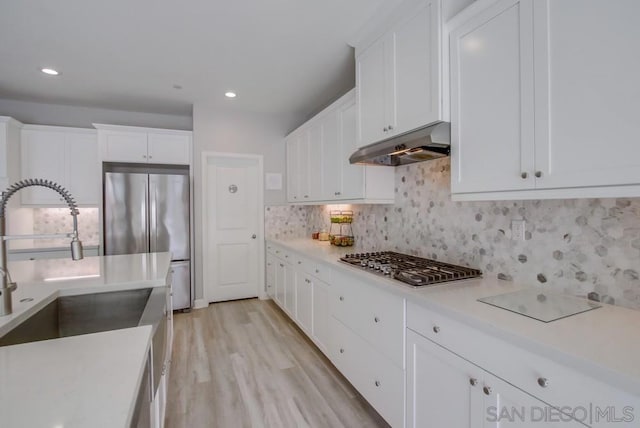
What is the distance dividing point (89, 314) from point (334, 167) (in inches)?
84.3

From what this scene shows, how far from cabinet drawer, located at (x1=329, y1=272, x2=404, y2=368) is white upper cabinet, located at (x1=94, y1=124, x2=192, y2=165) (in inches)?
117

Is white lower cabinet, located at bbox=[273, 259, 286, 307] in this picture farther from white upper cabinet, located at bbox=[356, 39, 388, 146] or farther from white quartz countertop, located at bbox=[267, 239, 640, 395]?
white quartz countertop, located at bbox=[267, 239, 640, 395]

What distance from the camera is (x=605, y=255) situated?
4.07ft

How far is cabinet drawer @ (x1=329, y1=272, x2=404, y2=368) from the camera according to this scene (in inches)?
61.6

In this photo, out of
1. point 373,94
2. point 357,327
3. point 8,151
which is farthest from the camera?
point 8,151

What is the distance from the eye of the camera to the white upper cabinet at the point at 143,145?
372 cm

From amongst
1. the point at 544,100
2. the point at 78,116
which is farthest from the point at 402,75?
the point at 78,116

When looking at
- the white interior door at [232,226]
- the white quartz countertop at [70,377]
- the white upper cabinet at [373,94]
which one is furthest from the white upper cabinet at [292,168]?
the white quartz countertop at [70,377]

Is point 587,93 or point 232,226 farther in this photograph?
point 232,226

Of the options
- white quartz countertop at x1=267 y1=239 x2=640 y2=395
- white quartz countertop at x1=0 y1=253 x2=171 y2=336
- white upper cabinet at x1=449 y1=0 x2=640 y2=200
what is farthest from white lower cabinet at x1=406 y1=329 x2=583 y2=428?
white quartz countertop at x1=0 y1=253 x2=171 y2=336

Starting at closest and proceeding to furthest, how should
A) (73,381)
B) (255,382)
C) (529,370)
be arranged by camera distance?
(73,381)
(529,370)
(255,382)

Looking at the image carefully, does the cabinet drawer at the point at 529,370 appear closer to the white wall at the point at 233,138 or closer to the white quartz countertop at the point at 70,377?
the white quartz countertop at the point at 70,377

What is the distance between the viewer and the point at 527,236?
1526 millimetres

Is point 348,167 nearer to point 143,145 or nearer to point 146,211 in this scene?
point 146,211
